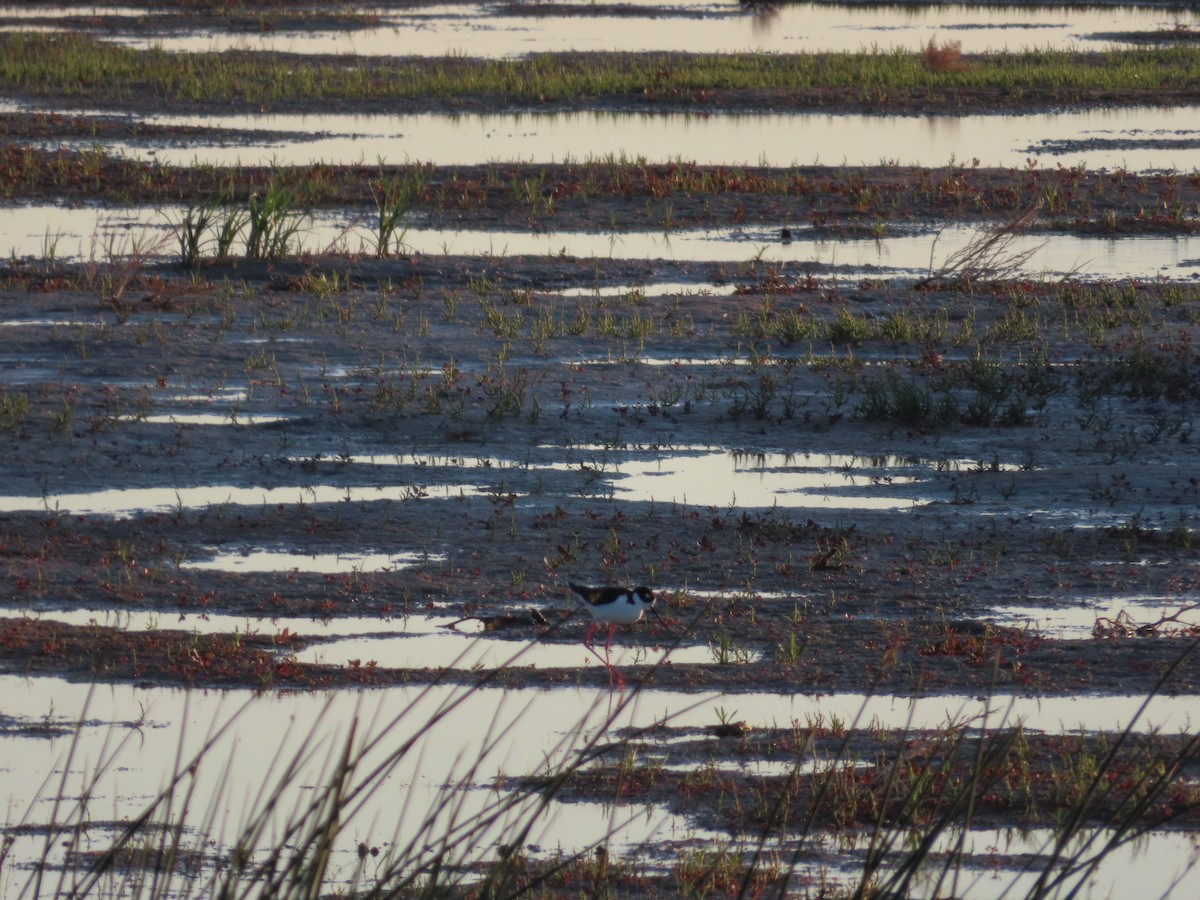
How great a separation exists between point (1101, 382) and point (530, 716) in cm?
677

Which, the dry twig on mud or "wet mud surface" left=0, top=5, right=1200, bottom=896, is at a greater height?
the dry twig on mud

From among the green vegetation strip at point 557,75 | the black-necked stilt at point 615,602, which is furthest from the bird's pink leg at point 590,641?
the green vegetation strip at point 557,75

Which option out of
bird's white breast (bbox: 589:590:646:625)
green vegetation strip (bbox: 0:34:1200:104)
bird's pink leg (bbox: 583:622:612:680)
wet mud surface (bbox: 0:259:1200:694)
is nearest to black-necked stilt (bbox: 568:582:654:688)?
bird's white breast (bbox: 589:590:646:625)

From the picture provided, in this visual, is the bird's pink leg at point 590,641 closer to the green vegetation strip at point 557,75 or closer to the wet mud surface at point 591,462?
the wet mud surface at point 591,462

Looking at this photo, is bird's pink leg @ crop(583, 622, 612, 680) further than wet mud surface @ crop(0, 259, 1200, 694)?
No

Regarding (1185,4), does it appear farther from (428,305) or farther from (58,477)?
(58,477)

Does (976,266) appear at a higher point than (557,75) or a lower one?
lower

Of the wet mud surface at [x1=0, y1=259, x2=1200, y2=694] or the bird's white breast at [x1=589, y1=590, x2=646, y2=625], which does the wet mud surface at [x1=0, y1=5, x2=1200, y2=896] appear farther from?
the bird's white breast at [x1=589, y1=590, x2=646, y2=625]

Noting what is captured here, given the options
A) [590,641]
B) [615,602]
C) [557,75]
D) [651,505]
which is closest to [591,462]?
[651,505]

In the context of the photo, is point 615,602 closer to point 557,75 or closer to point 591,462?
point 591,462

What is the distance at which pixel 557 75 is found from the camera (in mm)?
33938

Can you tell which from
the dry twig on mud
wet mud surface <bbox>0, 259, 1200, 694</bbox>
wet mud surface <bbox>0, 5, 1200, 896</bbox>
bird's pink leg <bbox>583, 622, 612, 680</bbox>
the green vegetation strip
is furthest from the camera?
the green vegetation strip

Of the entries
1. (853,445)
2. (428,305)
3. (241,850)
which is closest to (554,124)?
(428,305)

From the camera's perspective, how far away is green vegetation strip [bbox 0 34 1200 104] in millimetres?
32656
